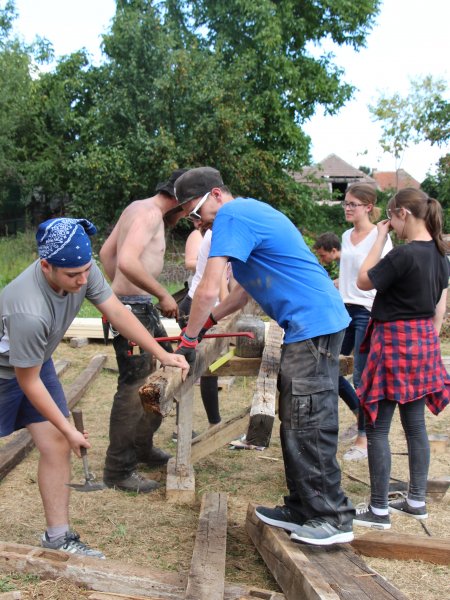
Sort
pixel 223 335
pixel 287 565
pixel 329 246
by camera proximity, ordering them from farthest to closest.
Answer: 1. pixel 329 246
2. pixel 223 335
3. pixel 287 565

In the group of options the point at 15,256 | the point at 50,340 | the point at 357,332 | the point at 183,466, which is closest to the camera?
the point at 50,340

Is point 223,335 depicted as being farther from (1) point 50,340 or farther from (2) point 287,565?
(2) point 287,565

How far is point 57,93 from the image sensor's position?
76.2 feet

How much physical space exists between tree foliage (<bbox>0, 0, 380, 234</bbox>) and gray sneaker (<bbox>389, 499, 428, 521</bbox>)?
638 inches

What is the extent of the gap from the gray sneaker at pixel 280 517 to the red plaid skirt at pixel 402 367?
748 millimetres

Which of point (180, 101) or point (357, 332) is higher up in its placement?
point (180, 101)

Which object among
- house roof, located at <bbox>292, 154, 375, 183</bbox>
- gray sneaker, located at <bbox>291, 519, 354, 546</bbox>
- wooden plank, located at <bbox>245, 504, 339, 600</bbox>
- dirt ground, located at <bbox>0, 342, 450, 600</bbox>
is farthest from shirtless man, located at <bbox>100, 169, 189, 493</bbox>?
house roof, located at <bbox>292, 154, 375, 183</bbox>

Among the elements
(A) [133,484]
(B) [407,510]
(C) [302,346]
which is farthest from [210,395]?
(C) [302,346]

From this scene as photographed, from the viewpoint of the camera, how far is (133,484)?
4.25 metres

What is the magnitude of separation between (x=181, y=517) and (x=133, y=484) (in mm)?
510

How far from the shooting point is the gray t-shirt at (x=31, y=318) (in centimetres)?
272

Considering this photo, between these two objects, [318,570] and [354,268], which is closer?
[318,570]

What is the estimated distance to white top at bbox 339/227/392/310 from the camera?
4902 mm

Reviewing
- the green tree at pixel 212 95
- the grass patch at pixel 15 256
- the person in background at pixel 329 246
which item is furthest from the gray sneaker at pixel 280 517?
the green tree at pixel 212 95
